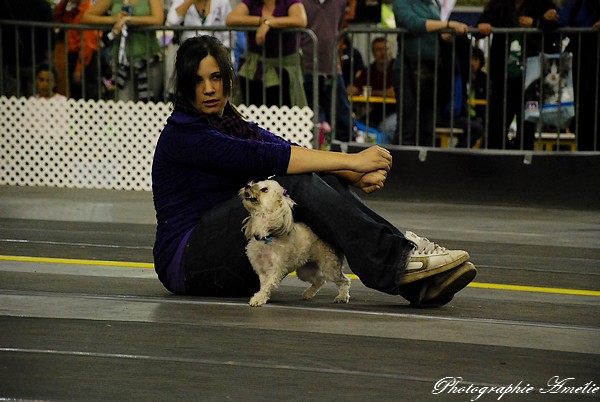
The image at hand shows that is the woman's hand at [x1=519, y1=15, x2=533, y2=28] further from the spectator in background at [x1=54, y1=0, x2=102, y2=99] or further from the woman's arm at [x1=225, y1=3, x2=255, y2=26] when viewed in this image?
the spectator in background at [x1=54, y1=0, x2=102, y2=99]

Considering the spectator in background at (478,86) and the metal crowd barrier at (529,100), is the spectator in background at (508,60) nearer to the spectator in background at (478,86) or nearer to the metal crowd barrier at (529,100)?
the metal crowd barrier at (529,100)

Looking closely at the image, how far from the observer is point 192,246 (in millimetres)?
5855

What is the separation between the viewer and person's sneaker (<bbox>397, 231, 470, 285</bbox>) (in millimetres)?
5594

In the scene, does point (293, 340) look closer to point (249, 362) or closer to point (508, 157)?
point (249, 362)

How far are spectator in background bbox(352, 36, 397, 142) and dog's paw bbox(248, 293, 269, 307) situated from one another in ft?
21.3

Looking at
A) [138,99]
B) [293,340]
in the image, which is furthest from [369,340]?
[138,99]

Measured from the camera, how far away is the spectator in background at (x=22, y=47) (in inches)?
495

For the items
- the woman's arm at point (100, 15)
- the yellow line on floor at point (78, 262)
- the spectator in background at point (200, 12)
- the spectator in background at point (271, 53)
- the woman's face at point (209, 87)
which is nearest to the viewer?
the woman's face at point (209, 87)

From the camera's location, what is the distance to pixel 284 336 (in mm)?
5176

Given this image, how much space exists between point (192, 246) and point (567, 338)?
1640mm

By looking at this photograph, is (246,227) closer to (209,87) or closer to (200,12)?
(209,87)

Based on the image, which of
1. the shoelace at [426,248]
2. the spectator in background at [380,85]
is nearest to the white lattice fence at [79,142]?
the spectator in background at [380,85]

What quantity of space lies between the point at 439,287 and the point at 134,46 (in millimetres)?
7130

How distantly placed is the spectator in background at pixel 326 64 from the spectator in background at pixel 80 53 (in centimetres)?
197
